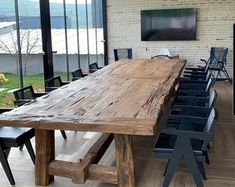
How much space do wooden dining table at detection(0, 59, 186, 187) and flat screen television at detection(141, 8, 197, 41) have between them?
5.25 meters

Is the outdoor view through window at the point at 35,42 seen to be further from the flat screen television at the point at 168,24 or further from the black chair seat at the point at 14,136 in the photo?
the black chair seat at the point at 14,136

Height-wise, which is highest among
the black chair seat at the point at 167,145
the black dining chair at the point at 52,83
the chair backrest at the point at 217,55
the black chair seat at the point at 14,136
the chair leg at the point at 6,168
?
the chair backrest at the point at 217,55

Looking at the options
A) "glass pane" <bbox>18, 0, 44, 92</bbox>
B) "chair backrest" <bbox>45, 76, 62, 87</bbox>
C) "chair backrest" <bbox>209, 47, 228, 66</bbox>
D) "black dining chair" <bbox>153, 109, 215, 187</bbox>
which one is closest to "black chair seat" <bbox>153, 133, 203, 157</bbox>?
"black dining chair" <bbox>153, 109, 215, 187</bbox>

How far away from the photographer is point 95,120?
2375mm

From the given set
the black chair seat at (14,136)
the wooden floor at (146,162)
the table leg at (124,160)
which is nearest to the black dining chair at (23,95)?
the black chair seat at (14,136)

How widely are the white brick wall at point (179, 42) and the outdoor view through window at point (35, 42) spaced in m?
1.21

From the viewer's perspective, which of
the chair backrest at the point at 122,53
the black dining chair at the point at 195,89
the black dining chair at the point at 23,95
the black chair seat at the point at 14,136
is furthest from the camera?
the chair backrest at the point at 122,53

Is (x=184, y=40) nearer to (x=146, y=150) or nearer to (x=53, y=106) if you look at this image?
(x=146, y=150)

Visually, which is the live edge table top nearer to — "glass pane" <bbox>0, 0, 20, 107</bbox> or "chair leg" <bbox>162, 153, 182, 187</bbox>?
"chair leg" <bbox>162, 153, 182, 187</bbox>

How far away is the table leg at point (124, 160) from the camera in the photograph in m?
→ 2.62

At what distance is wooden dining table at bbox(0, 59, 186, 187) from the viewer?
2346 millimetres

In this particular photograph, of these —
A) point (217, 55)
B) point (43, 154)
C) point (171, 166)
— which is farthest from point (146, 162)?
point (217, 55)

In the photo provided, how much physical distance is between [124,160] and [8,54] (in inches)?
116

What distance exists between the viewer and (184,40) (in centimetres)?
866
